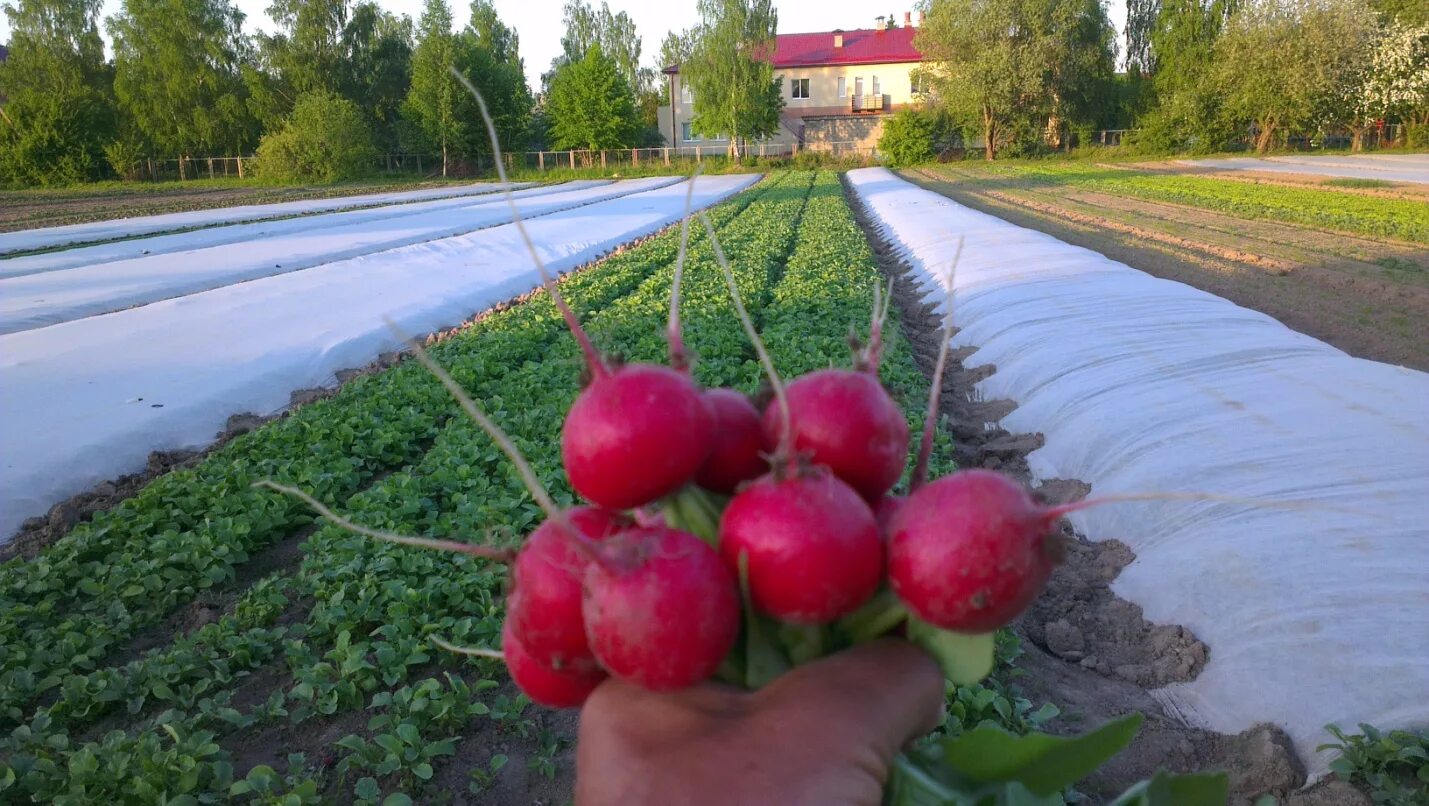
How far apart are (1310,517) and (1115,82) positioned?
5377 centimetres

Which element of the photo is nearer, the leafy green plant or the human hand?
the human hand

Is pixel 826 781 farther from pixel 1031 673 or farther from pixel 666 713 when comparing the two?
pixel 1031 673

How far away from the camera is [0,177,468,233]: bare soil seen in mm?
23422

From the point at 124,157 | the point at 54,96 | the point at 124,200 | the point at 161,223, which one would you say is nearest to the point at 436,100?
the point at 124,157

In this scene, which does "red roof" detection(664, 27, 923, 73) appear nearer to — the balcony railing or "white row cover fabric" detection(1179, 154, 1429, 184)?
the balcony railing

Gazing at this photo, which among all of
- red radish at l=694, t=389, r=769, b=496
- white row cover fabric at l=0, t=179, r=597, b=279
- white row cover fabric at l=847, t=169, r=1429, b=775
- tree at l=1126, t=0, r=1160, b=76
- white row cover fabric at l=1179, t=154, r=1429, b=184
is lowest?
white row cover fabric at l=847, t=169, r=1429, b=775

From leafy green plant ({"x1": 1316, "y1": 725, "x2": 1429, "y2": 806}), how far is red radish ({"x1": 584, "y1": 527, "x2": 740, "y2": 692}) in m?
2.37

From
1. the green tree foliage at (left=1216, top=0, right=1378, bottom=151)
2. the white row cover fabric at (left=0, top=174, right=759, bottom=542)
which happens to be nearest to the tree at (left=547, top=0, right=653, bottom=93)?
the green tree foliage at (left=1216, top=0, right=1378, bottom=151)

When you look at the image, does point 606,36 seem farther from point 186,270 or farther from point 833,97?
point 186,270

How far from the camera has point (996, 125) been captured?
44.4 metres

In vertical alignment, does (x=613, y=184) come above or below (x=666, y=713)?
above

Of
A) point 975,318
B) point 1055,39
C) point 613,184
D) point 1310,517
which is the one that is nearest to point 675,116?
point 613,184

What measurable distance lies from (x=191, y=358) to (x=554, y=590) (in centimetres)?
740

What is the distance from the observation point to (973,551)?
3.06ft
